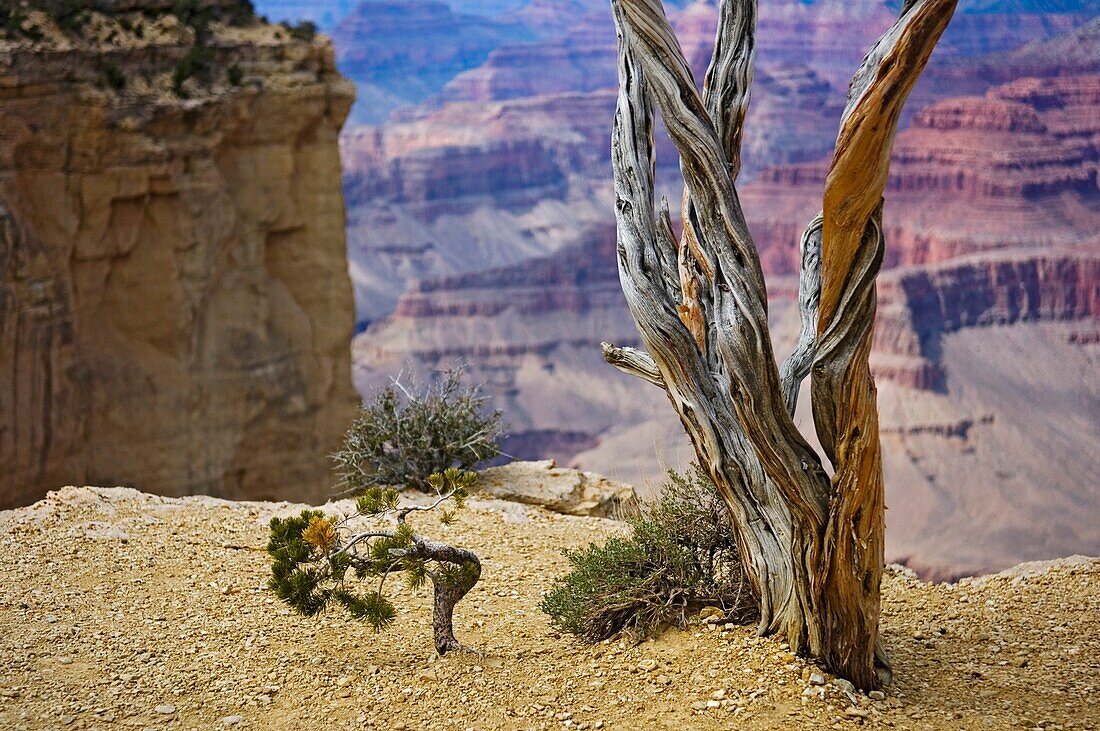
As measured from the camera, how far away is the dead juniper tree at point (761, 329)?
16.0 feet

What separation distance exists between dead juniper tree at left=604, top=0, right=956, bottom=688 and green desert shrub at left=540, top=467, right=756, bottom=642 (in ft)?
1.60

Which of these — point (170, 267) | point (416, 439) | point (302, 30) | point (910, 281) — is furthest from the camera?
point (910, 281)

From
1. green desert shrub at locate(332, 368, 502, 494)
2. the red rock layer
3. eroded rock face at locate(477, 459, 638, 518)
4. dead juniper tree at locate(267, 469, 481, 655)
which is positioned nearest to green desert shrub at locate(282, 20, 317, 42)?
green desert shrub at locate(332, 368, 502, 494)

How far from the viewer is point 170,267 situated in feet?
69.5

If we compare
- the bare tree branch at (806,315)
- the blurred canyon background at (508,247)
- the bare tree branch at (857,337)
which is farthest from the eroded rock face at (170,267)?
the bare tree branch at (857,337)

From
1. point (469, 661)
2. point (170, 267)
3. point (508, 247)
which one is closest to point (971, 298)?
point (170, 267)

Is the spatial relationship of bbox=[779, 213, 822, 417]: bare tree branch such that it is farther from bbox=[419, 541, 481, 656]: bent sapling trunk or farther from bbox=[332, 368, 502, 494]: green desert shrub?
bbox=[332, 368, 502, 494]: green desert shrub

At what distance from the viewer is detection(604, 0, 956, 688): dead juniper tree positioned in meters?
4.87

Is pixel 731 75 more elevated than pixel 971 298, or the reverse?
pixel 731 75

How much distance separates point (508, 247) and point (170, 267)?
3549 inches

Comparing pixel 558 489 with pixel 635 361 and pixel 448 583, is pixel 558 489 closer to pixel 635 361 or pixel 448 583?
pixel 448 583

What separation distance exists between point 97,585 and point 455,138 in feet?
358

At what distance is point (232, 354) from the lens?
2227 centimetres

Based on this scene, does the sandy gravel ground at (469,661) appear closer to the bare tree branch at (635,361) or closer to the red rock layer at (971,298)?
the bare tree branch at (635,361)
